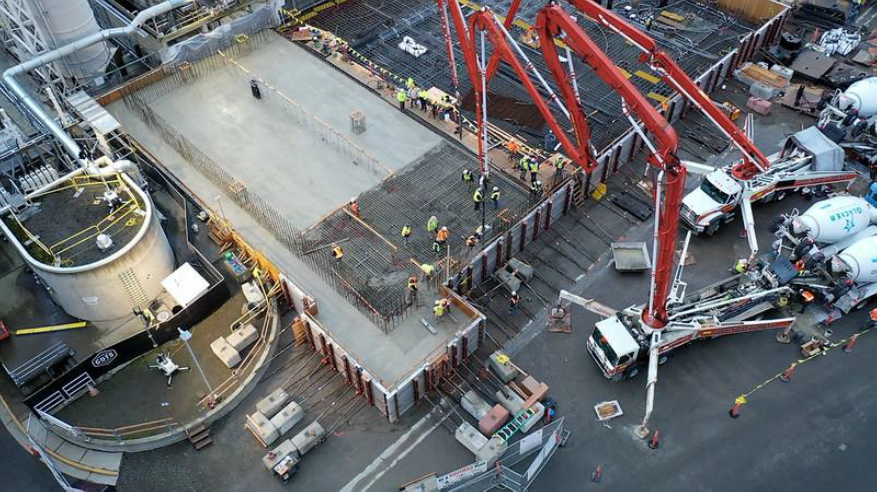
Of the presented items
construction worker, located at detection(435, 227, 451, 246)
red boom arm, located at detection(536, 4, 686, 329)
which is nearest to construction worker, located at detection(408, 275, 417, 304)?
construction worker, located at detection(435, 227, 451, 246)

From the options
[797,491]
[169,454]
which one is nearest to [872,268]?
[797,491]

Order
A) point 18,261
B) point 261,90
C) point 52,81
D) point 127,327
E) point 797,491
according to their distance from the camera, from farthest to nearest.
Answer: point 261,90 → point 52,81 → point 18,261 → point 127,327 → point 797,491

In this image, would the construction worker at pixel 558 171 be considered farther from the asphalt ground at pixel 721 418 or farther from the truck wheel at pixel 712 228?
the truck wheel at pixel 712 228

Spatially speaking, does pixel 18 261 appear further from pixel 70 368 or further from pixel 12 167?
pixel 70 368

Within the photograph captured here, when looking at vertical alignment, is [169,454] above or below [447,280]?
below

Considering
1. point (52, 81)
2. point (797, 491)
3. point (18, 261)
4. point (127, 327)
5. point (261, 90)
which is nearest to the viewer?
point (797, 491)

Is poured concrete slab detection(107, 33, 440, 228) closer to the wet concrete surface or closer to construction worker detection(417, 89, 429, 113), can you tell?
construction worker detection(417, 89, 429, 113)
